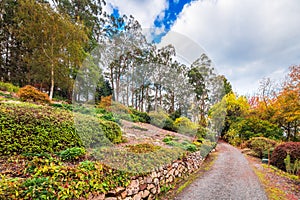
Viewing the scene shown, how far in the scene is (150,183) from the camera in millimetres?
2924

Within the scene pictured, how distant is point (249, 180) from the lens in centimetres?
413

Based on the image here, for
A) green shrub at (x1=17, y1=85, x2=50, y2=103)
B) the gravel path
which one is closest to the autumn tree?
green shrub at (x1=17, y1=85, x2=50, y2=103)

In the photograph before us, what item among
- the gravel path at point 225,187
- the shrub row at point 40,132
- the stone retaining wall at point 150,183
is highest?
the shrub row at point 40,132

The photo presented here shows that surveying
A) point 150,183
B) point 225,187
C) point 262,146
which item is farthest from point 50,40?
point 262,146

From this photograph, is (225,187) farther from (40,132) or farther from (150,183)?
(40,132)

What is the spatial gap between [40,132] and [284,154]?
8.01 meters

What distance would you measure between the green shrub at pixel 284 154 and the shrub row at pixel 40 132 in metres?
6.79

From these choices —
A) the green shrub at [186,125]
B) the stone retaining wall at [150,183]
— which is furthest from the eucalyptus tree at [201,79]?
the stone retaining wall at [150,183]

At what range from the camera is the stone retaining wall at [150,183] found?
2.31 m

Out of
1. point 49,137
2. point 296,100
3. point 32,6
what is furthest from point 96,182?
point 296,100

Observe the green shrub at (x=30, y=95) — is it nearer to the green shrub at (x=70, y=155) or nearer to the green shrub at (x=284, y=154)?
the green shrub at (x=70, y=155)

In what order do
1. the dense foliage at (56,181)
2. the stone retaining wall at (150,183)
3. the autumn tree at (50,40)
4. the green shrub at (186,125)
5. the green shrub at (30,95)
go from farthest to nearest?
the autumn tree at (50,40) < the green shrub at (186,125) < the green shrub at (30,95) < the stone retaining wall at (150,183) < the dense foliage at (56,181)

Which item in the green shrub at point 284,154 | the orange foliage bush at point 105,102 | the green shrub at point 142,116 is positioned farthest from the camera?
the green shrub at point 142,116

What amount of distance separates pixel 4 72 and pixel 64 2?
8.20 m
